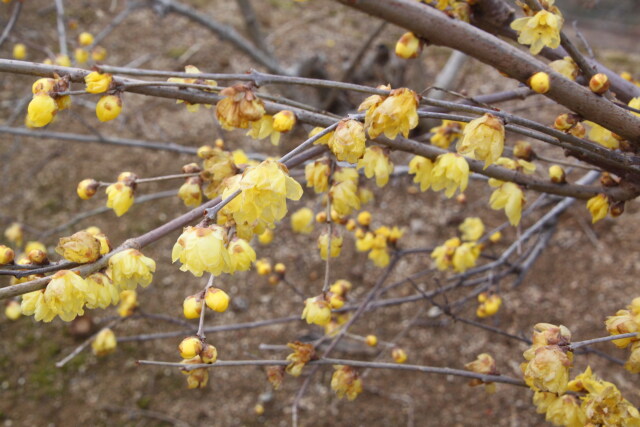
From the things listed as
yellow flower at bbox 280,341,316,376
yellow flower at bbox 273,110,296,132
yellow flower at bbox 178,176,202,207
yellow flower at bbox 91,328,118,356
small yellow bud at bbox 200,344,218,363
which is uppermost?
yellow flower at bbox 273,110,296,132

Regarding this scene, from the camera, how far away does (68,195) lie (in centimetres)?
343

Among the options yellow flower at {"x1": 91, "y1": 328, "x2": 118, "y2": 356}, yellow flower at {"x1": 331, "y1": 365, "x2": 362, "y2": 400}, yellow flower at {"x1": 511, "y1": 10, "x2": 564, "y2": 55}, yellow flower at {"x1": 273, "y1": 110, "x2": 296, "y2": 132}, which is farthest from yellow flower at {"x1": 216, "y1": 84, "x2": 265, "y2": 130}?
yellow flower at {"x1": 91, "y1": 328, "x2": 118, "y2": 356}

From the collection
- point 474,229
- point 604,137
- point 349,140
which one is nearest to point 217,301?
point 349,140

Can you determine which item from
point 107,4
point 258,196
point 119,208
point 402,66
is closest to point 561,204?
point 258,196

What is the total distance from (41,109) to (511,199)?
3.82ft

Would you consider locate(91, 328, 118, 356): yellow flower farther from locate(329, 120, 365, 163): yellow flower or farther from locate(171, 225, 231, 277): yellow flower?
locate(329, 120, 365, 163): yellow flower

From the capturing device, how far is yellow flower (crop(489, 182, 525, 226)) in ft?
4.66

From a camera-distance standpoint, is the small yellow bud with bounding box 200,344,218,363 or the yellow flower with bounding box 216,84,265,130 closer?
the yellow flower with bounding box 216,84,265,130

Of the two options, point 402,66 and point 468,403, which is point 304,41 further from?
point 468,403

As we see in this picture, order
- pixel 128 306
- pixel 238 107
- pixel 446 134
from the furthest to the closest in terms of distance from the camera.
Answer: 1. pixel 128 306
2. pixel 446 134
3. pixel 238 107

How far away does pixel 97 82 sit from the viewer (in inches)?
43.4

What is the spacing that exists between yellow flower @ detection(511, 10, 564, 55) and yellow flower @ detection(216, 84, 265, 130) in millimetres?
724

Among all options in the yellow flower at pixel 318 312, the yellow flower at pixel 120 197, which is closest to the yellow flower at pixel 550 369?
the yellow flower at pixel 318 312

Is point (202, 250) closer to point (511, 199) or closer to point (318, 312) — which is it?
point (318, 312)
